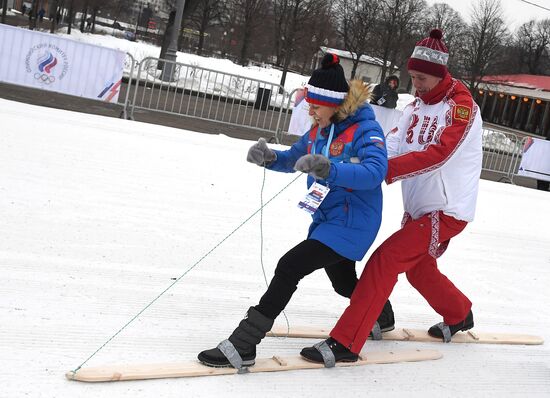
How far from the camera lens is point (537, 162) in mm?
15023

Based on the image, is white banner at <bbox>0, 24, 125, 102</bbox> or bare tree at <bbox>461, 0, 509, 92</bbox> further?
bare tree at <bbox>461, 0, 509, 92</bbox>

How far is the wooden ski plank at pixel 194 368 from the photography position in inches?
121

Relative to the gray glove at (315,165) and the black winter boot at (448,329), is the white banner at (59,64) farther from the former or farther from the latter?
the gray glove at (315,165)

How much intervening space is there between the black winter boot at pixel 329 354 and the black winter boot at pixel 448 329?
0.91m

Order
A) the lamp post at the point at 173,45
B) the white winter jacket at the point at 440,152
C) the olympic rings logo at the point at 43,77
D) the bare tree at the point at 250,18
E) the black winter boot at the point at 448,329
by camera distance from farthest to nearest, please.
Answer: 1. the bare tree at the point at 250,18
2. the lamp post at the point at 173,45
3. the olympic rings logo at the point at 43,77
4. the black winter boot at the point at 448,329
5. the white winter jacket at the point at 440,152

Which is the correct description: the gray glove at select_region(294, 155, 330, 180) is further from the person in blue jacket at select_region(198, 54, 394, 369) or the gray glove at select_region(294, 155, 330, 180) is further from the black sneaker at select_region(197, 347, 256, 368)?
the black sneaker at select_region(197, 347, 256, 368)

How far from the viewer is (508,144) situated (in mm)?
15805

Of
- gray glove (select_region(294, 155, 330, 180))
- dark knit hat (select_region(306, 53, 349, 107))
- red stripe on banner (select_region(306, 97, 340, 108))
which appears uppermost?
dark knit hat (select_region(306, 53, 349, 107))

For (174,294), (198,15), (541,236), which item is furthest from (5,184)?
(198,15)

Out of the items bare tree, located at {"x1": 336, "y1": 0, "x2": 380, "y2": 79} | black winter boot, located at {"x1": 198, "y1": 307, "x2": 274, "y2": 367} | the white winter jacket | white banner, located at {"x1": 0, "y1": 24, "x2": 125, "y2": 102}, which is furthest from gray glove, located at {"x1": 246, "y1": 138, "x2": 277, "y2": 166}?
bare tree, located at {"x1": 336, "y1": 0, "x2": 380, "y2": 79}

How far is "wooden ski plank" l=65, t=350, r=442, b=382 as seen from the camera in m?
3.08

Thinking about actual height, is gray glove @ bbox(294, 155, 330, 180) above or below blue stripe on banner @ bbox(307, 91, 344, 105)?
below

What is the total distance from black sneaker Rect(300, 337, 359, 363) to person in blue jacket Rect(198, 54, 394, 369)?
1.27 ft

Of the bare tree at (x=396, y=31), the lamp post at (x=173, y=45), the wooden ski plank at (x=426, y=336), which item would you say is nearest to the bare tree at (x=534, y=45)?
the bare tree at (x=396, y=31)
